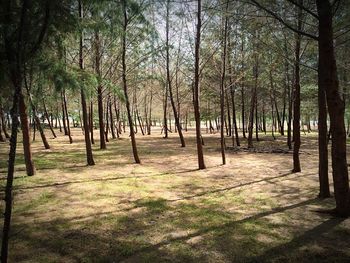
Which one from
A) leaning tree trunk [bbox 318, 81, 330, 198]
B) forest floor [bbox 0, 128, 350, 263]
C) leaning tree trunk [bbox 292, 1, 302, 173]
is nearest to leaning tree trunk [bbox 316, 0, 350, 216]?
forest floor [bbox 0, 128, 350, 263]

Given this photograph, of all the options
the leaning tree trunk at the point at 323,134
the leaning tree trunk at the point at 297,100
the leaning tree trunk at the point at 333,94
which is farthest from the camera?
the leaning tree trunk at the point at 297,100

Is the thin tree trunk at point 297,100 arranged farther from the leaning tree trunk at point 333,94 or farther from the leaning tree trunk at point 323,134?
the leaning tree trunk at point 333,94

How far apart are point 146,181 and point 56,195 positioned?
3614 mm

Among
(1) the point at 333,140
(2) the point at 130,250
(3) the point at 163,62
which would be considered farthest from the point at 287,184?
(3) the point at 163,62

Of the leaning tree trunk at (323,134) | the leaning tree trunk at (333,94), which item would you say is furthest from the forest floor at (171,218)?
the leaning tree trunk at (333,94)

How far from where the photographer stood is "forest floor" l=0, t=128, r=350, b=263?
19.7ft

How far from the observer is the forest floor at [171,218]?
6.00 metres

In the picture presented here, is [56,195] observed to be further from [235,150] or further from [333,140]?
[235,150]

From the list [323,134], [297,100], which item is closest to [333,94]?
[323,134]

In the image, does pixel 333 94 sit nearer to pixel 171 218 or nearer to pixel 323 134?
pixel 323 134

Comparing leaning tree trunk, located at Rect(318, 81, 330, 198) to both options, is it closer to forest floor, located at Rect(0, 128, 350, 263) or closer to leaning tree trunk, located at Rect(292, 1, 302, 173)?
forest floor, located at Rect(0, 128, 350, 263)

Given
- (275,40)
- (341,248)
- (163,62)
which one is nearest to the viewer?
(341,248)

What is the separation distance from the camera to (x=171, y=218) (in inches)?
316

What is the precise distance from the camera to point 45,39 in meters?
7.48
